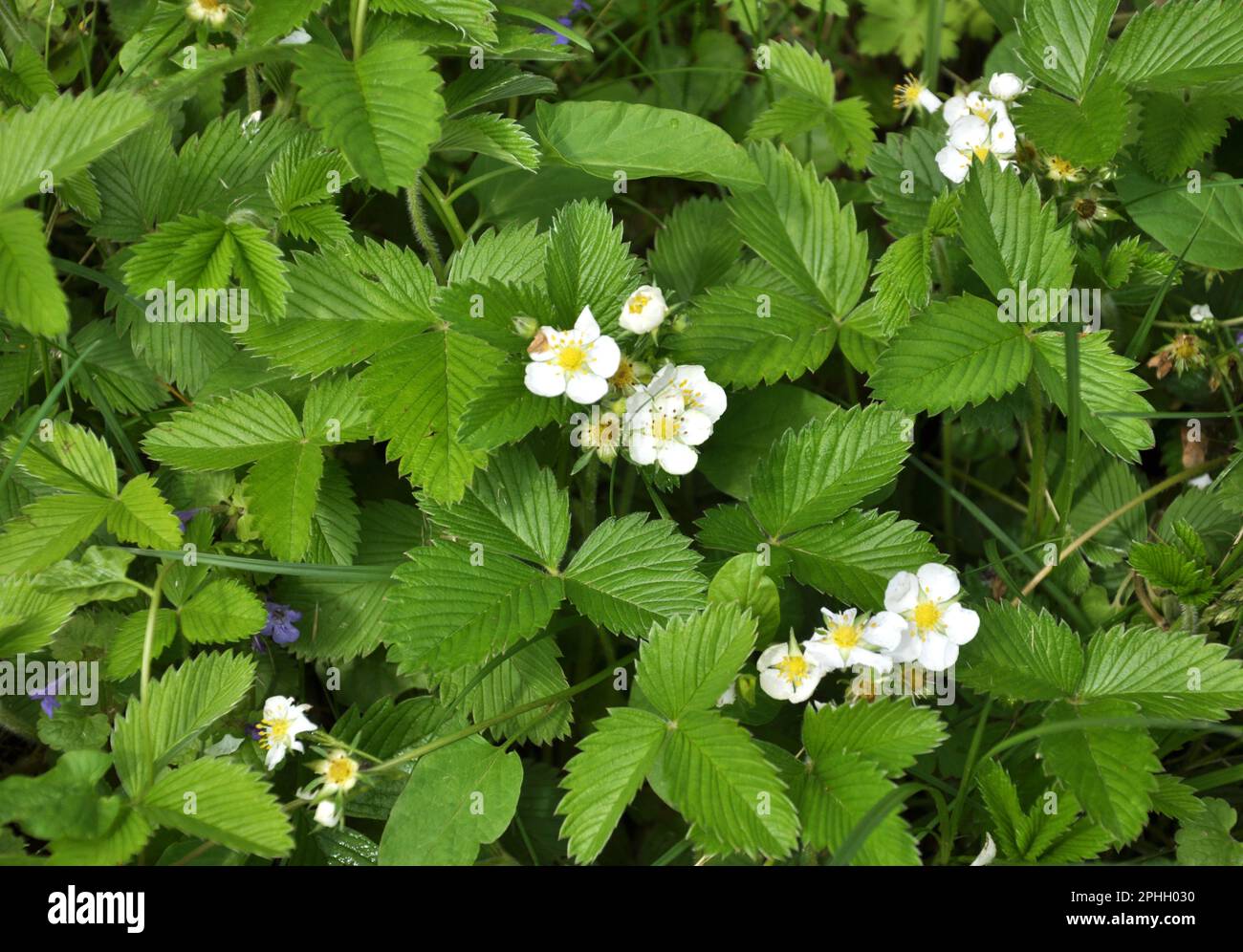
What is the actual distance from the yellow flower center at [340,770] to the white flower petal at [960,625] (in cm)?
108

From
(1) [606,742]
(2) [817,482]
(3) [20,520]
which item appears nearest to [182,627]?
(3) [20,520]

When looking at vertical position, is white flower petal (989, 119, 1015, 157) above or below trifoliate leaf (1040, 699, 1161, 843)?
above

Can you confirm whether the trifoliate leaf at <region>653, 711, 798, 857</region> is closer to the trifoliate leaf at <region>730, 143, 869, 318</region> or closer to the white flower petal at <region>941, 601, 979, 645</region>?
the white flower petal at <region>941, 601, 979, 645</region>

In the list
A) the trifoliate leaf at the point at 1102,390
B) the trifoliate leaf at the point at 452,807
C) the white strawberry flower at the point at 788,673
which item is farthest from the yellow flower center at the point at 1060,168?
the trifoliate leaf at the point at 452,807

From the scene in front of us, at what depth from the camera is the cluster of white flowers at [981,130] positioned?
233 centimetres

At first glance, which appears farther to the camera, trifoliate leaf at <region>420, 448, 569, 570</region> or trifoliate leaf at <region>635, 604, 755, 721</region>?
trifoliate leaf at <region>420, 448, 569, 570</region>

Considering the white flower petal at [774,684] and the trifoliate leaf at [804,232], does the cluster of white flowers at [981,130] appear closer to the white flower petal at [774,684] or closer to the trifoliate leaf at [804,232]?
the trifoliate leaf at [804,232]

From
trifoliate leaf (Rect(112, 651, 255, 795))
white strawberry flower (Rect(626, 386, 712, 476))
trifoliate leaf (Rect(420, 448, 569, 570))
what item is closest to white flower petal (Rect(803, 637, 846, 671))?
white strawberry flower (Rect(626, 386, 712, 476))

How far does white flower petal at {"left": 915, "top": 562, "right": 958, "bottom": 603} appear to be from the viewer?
75.8 inches

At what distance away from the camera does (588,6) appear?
301cm

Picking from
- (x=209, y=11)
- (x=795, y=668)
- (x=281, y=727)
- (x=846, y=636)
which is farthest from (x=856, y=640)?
(x=209, y=11)

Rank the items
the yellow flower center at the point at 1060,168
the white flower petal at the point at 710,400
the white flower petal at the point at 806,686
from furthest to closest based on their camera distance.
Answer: the yellow flower center at the point at 1060,168
the white flower petal at the point at 710,400
the white flower petal at the point at 806,686

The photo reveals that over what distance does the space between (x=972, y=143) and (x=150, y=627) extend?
6.47ft
